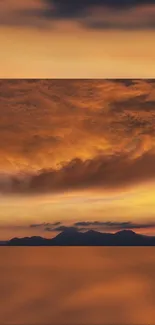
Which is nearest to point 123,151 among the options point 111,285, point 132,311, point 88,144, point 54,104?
point 88,144

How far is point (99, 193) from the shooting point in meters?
3.62

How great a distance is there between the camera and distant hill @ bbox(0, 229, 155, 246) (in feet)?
11.7

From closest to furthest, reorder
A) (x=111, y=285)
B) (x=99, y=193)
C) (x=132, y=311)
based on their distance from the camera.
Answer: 1. (x=132, y=311)
2. (x=99, y=193)
3. (x=111, y=285)

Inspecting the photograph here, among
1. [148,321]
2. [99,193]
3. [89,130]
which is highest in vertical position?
[89,130]

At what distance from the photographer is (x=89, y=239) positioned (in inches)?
144

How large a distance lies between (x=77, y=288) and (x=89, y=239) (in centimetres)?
41

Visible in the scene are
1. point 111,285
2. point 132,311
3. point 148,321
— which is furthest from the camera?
point 111,285

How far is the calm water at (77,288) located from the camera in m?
3.27

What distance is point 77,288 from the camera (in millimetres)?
3949

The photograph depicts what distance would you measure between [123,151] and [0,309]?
927 mm

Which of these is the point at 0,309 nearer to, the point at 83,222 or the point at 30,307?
the point at 30,307

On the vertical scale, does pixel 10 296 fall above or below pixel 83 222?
below

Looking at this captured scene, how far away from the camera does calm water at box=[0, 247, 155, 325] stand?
10.7 ft

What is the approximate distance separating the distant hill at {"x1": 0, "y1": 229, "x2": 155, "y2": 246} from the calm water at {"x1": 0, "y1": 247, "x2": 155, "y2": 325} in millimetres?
138
